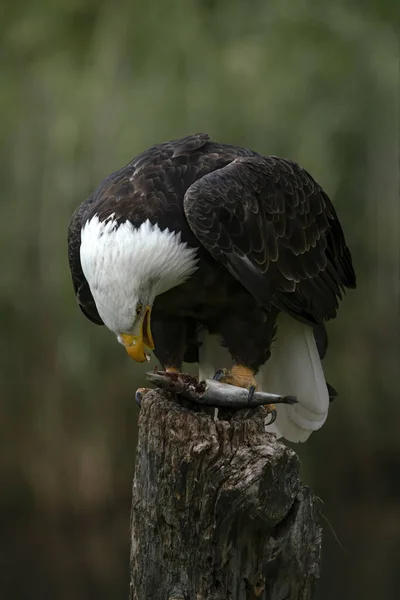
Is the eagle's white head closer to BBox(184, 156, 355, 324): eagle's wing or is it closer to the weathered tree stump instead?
BBox(184, 156, 355, 324): eagle's wing

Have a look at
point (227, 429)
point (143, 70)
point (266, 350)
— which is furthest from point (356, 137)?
point (227, 429)

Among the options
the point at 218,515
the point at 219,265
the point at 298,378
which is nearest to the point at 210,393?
the point at 218,515

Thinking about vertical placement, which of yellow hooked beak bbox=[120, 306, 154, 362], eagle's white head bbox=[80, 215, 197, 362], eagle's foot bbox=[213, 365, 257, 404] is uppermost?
eagle's white head bbox=[80, 215, 197, 362]

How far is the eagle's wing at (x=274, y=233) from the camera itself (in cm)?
313

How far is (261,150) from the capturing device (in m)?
5.66

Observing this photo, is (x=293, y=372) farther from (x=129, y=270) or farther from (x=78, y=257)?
(x=129, y=270)

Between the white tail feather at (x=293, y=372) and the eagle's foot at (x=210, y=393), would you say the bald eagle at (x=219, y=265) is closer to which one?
the white tail feather at (x=293, y=372)

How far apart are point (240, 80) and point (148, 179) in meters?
→ 2.82

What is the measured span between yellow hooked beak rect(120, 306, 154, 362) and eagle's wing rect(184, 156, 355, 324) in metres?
0.33

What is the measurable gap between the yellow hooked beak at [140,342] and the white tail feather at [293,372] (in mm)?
721

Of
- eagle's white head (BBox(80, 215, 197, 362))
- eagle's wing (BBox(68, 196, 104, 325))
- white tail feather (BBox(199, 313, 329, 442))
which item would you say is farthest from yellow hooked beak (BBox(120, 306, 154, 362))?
white tail feather (BBox(199, 313, 329, 442))

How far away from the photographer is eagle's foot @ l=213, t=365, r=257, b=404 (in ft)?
10.9

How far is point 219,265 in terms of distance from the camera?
3.26m

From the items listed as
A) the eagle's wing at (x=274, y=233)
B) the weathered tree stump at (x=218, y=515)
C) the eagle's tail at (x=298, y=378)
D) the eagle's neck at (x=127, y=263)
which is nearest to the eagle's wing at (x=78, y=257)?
the eagle's neck at (x=127, y=263)
